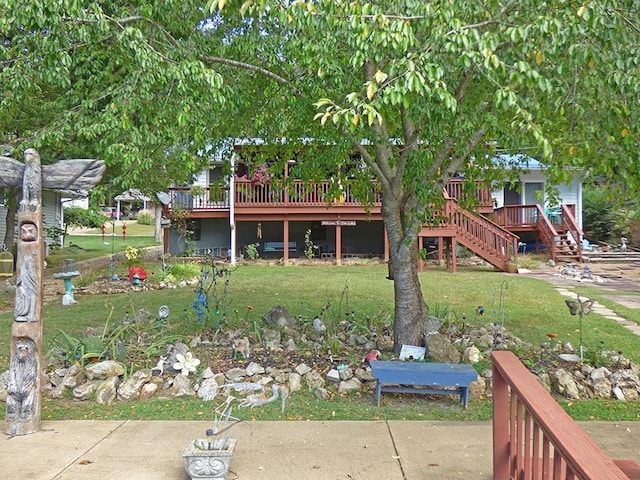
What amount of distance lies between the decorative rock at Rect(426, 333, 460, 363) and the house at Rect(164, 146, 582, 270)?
10386mm

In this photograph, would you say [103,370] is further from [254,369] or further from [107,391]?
[254,369]

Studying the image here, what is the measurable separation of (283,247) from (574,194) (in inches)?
552

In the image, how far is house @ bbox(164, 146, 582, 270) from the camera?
55.9ft

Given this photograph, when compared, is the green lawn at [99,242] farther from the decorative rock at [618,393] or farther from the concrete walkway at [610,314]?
the decorative rock at [618,393]

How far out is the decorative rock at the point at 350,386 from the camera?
5.39 metres

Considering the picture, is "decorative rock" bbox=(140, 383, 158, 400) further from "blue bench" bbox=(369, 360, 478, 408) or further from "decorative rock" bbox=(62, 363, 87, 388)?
"blue bench" bbox=(369, 360, 478, 408)

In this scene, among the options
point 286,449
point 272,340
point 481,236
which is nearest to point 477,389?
point 286,449

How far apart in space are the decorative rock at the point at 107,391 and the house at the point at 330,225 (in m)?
11.1

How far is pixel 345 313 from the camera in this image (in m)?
8.59

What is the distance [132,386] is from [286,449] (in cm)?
210

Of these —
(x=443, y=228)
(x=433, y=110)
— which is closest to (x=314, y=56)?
(x=433, y=110)

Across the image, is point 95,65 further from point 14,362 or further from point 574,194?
point 574,194

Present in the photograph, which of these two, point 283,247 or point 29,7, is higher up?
point 29,7

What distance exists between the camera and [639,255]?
20.8m
